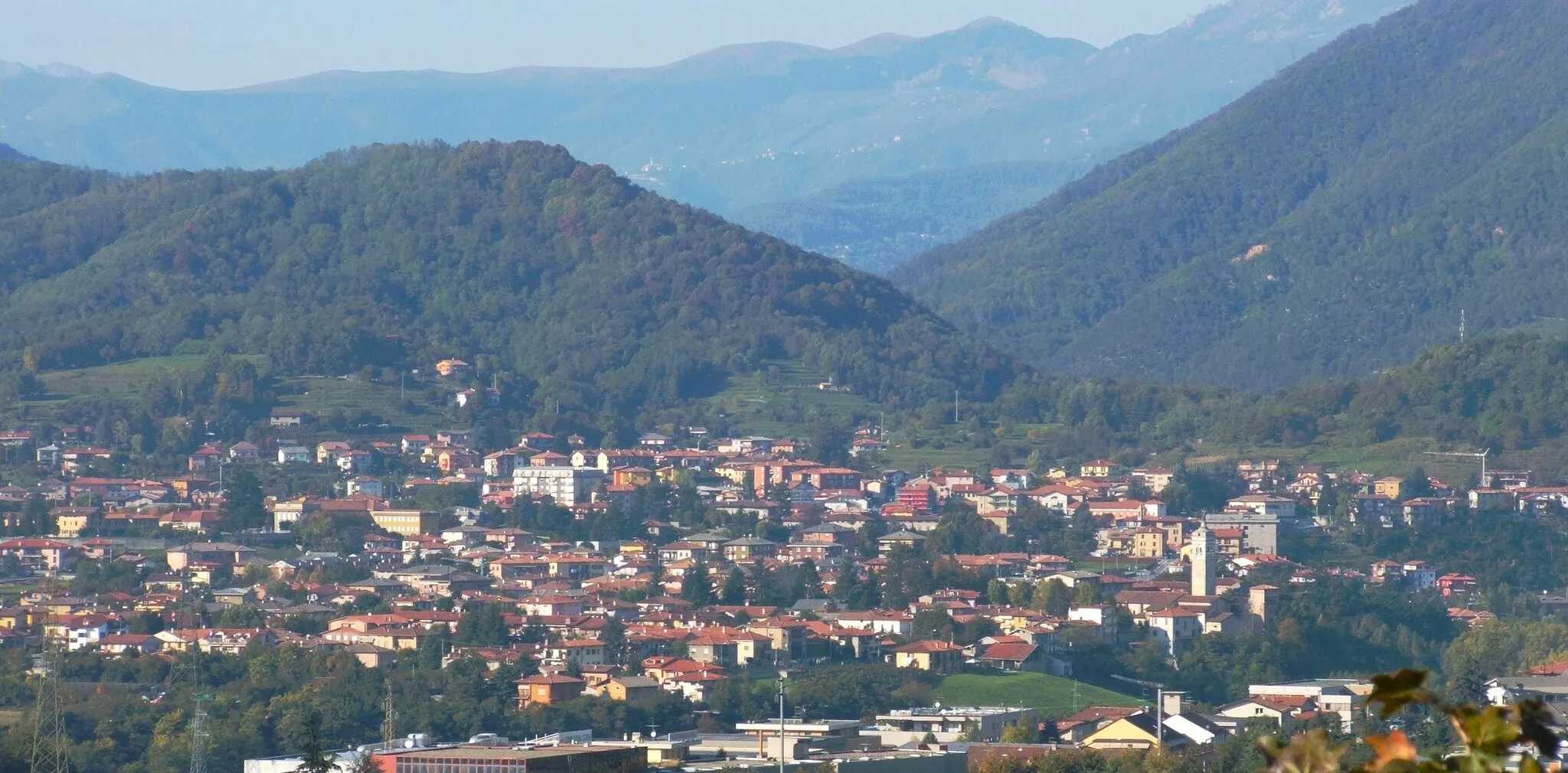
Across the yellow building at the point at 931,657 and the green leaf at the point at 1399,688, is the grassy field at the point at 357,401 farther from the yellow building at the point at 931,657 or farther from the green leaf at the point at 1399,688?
the green leaf at the point at 1399,688

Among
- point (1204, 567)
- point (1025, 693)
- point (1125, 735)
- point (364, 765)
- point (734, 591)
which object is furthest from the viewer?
point (734, 591)

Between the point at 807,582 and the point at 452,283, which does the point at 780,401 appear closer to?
the point at 452,283

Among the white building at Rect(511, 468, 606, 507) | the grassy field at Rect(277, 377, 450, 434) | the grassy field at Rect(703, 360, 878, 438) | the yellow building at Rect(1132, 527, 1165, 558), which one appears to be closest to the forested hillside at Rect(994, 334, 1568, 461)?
the grassy field at Rect(703, 360, 878, 438)

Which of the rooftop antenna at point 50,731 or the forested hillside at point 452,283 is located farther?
the forested hillside at point 452,283

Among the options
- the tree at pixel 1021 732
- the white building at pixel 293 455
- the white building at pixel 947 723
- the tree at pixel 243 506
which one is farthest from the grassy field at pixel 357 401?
the tree at pixel 1021 732

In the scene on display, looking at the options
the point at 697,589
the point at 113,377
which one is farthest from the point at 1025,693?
the point at 113,377

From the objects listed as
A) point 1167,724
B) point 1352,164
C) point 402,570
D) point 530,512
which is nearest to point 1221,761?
point 1167,724
